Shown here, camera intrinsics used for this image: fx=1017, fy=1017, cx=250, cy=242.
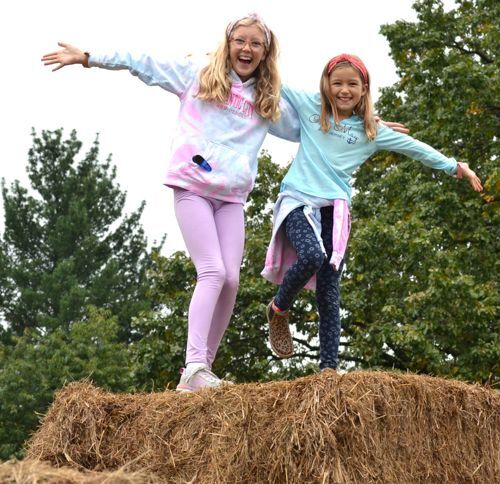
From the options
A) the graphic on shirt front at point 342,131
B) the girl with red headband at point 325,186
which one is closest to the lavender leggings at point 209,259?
the girl with red headband at point 325,186

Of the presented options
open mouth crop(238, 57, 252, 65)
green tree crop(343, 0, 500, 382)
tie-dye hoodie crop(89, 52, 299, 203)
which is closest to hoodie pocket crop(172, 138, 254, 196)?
tie-dye hoodie crop(89, 52, 299, 203)

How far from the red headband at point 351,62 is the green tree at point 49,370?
73.4 ft

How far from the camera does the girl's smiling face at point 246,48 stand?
17.8 feet

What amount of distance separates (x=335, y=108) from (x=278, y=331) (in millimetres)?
1302

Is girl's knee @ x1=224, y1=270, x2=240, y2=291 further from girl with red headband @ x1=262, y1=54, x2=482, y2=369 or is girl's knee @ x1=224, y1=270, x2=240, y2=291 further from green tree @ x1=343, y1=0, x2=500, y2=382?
green tree @ x1=343, y1=0, x2=500, y2=382

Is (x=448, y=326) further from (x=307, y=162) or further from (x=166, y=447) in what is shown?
(x=166, y=447)

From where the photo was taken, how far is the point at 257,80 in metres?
5.56

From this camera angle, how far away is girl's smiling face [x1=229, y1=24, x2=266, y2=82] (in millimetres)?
5422

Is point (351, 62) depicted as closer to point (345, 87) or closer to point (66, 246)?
point (345, 87)

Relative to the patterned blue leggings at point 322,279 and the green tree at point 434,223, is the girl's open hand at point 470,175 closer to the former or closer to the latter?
the patterned blue leggings at point 322,279

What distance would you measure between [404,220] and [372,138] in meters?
10.2

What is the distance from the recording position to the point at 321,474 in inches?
160

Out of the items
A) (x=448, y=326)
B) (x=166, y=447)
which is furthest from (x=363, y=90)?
(x=448, y=326)

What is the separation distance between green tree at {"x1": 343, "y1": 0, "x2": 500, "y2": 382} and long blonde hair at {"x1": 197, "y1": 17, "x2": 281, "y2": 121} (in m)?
8.93
